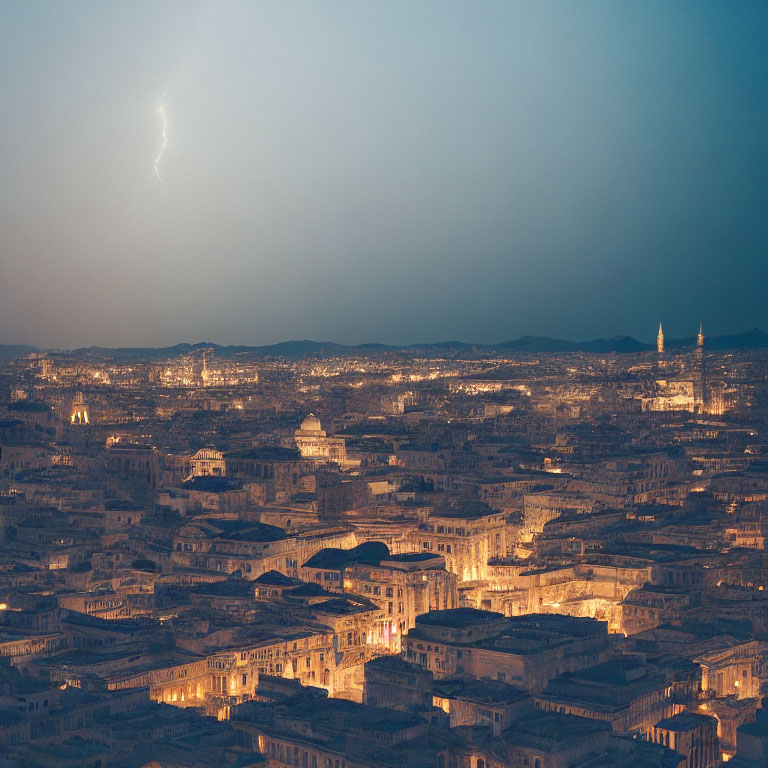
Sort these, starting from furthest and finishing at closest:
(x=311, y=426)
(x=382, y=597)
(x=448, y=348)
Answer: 1. (x=448, y=348)
2. (x=311, y=426)
3. (x=382, y=597)

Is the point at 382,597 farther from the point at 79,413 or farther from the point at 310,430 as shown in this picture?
the point at 79,413

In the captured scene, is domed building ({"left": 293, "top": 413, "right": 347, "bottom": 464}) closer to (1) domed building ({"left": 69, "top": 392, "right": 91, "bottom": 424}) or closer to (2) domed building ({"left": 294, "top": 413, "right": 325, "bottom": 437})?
(2) domed building ({"left": 294, "top": 413, "right": 325, "bottom": 437})

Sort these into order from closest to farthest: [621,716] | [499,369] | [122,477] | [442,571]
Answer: [621,716], [442,571], [122,477], [499,369]

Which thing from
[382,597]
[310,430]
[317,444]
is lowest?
[382,597]

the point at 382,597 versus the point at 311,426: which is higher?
the point at 311,426

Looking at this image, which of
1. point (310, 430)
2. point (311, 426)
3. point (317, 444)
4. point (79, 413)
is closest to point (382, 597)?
point (317, 444)

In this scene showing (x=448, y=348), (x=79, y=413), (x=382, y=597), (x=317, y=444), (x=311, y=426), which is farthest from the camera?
(x=448, y=348)

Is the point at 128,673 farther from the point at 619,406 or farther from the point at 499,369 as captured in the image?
the point at 499,369

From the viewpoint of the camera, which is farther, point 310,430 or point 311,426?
point 311,426

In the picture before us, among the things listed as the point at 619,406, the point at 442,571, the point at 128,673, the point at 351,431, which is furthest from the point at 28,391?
the point at 128,673

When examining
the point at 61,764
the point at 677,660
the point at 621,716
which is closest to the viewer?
the point at 61,764
